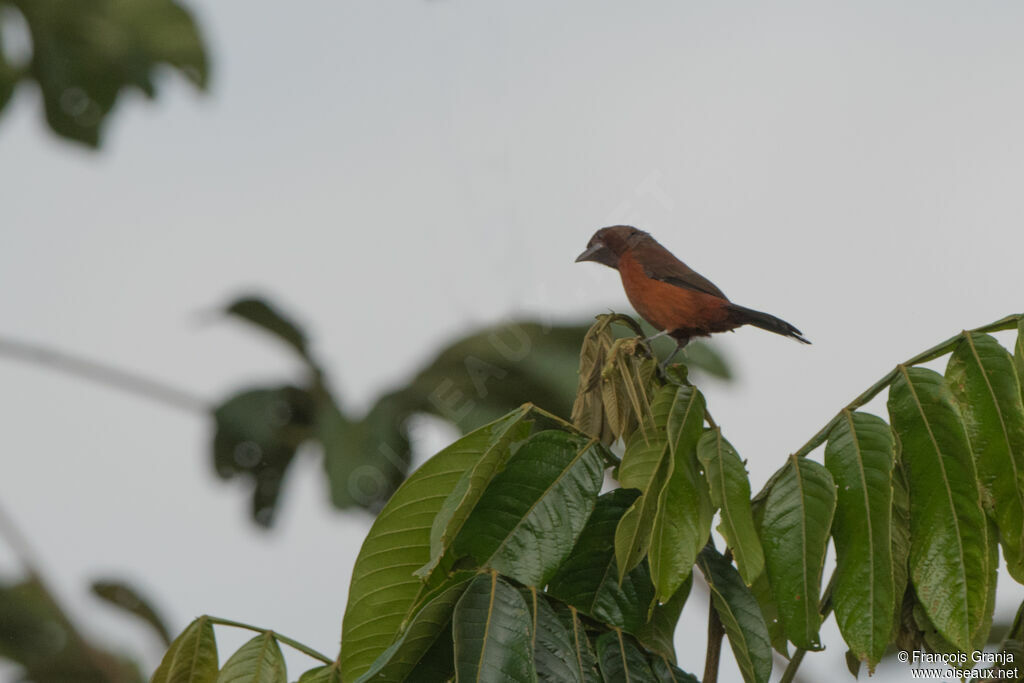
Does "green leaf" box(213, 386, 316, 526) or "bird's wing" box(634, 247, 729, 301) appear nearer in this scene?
"bird's wing" box(634, 247, 729, 301)

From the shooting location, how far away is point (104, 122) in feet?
26.1

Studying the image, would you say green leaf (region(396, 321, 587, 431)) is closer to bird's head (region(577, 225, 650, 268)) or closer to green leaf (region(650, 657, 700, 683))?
bird's head (region(577, 225, 650, 268))

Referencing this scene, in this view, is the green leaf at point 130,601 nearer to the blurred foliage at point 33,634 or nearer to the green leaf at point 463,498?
the green leaf at point 463,498

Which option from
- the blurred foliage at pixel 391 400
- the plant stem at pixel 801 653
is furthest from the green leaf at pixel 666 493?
the blurred foliage at pixel 391 400

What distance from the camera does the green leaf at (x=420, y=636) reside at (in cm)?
126

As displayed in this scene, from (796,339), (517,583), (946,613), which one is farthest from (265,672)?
(796,339)

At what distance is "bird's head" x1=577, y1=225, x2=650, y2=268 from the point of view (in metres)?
2.21

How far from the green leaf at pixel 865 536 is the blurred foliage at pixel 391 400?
2.87 m

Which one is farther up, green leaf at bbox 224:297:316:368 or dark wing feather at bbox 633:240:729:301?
dark wing feather at bbox 633:240:729:301

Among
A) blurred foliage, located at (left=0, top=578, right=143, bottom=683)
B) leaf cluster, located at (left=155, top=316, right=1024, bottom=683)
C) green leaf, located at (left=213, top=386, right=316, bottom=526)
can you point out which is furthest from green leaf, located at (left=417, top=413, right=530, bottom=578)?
blurred foliage, located at (left=0, top=578, right=143, bottom=683)

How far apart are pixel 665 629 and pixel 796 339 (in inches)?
26.1

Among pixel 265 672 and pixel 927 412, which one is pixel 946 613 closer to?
pixel 927 412

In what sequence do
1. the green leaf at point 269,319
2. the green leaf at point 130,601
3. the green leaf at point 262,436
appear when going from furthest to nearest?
the green leaf at point 262,436, the green leaf at point 269,319, the green leaf at point 130,601

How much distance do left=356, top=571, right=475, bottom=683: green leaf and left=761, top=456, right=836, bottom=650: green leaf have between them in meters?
0.41
